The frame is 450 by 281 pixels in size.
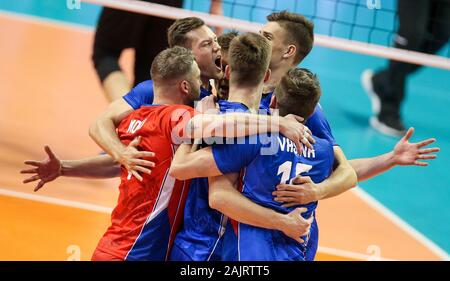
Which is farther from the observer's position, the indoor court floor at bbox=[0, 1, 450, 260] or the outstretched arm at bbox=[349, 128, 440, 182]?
the indoor court floor at bbox=[0, 1, 450, 260]

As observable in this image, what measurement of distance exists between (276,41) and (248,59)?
0.86 metres

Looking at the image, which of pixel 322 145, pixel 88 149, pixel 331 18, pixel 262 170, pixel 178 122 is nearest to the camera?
pixel 262 170

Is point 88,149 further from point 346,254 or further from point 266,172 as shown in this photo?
point 266,172

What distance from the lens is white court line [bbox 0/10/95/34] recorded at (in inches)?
484

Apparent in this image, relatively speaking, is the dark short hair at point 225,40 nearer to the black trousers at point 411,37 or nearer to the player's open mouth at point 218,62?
the player's open mouth at point 218,62

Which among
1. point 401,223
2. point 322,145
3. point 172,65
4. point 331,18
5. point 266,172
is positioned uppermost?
point 331,18

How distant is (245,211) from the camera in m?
3.97

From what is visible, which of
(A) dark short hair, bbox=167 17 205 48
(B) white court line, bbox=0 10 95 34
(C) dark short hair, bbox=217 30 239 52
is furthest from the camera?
(B) white court line, bbox=0 10 95 34

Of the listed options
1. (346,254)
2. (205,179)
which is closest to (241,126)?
(205,179)

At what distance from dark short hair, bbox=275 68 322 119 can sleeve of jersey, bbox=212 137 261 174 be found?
1.04ft

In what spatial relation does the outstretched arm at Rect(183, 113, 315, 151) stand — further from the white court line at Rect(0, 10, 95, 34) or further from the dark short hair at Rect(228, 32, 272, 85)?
the white court line at Rect(0, 10, 95, 34)

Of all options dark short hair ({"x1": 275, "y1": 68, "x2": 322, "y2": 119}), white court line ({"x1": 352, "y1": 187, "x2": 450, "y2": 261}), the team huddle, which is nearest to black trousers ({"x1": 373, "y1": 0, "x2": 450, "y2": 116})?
white court line ({"x1": 352, "y1": 187, "x2": 450, "y2": 261})

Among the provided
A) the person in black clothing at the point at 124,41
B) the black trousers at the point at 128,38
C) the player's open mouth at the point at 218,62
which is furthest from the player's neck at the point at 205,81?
the black trousers at the point at 128,38

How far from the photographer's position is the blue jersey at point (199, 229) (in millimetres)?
4258
